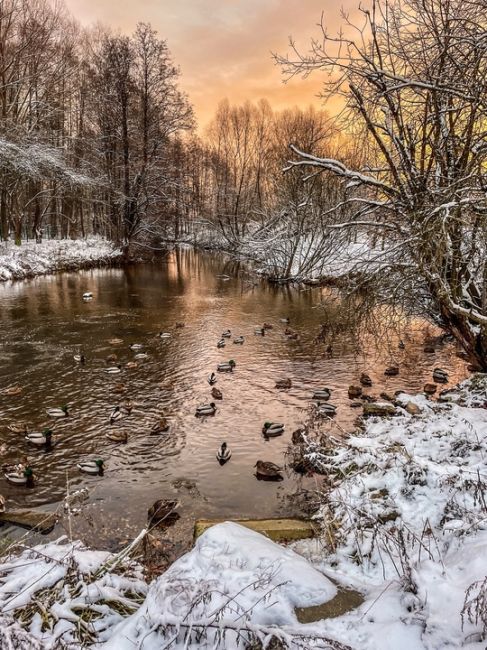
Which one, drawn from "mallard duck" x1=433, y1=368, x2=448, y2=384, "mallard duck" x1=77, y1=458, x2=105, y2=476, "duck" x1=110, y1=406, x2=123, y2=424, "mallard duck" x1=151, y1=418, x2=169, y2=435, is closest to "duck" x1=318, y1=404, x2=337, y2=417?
"mallard duck" x1=151, y1=418, x2=169, y2=435

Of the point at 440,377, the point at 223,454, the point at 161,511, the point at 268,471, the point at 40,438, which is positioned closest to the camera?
the point at 161,511

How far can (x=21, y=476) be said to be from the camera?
5586 millimetres

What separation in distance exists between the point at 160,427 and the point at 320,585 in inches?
187

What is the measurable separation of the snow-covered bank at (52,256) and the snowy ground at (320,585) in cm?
2001

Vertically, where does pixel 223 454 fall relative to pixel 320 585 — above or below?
below

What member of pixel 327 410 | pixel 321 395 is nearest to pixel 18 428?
pixel 327 410

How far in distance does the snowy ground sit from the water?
1.95 metres

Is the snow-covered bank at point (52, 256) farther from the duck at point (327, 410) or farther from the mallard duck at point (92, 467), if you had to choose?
the duck at point (327, 410)

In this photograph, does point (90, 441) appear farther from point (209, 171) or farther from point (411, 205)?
point (209, 171)

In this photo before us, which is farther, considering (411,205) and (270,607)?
(411,205)

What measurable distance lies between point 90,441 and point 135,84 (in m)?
29.2

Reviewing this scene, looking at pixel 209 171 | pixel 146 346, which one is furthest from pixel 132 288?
pixel 209 171

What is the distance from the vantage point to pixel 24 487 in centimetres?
560

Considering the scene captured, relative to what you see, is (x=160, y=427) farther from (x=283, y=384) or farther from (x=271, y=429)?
(x=283, y=384)
